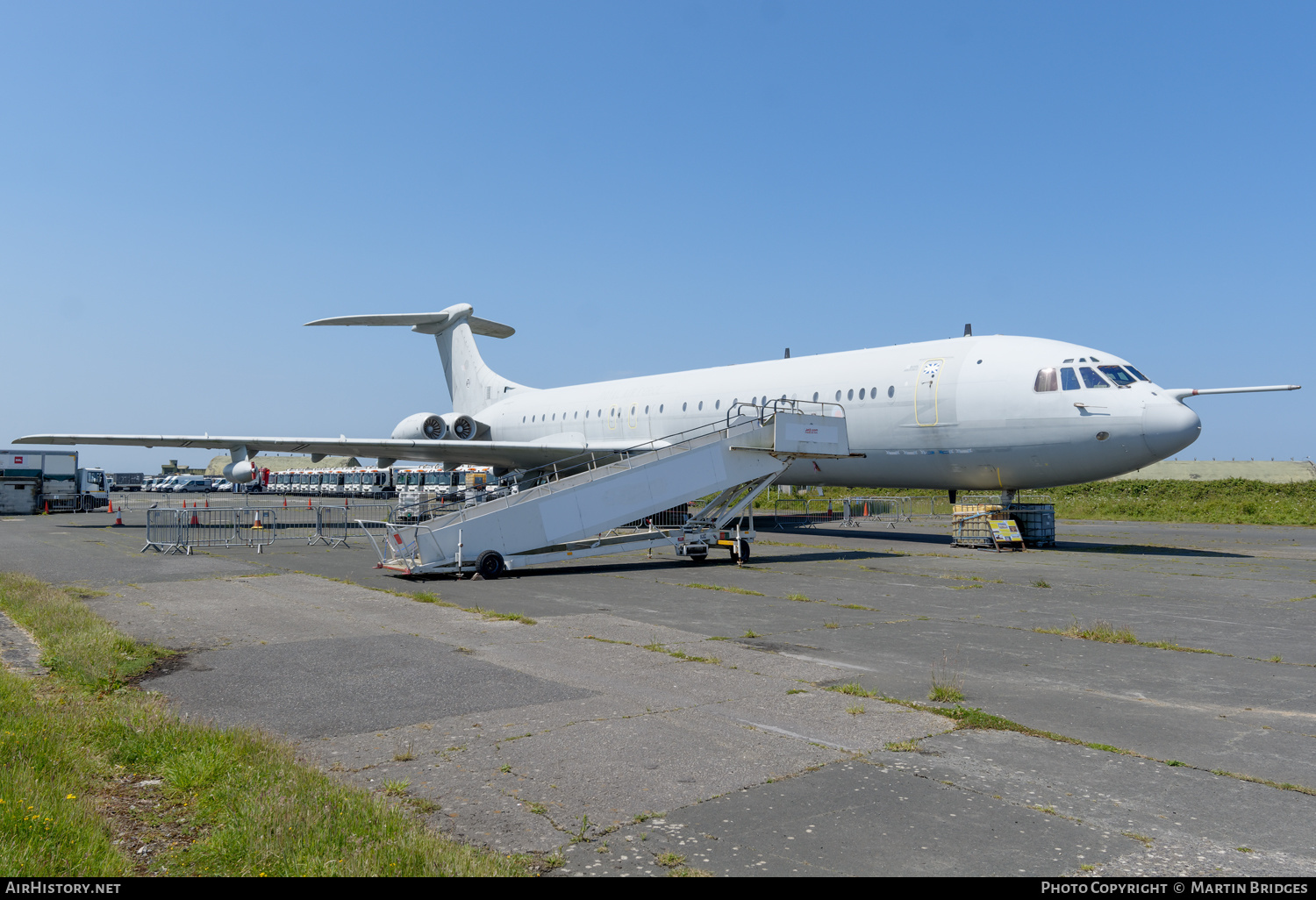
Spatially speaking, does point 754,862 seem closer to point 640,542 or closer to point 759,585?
point 759,585

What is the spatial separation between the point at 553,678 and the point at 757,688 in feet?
6.13

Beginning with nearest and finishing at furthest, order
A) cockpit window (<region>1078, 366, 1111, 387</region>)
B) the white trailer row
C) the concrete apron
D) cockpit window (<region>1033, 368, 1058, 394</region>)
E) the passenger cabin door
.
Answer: the concrete apron → cockpit window (<region>1078, 366, 1111, 387</region>) → cockpit window (<region>1033, 368, 1058, 394</region>) → the passenger cabin door → the white trailer row

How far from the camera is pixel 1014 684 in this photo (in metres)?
7.80

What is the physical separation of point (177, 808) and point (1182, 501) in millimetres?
52951

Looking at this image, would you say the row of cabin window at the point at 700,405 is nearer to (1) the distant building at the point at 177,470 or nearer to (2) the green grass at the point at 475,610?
(2) the green grass at the point at 475,610

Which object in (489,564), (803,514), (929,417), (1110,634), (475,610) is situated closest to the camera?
(1110,634)

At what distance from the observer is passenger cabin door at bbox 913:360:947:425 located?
2111 centimetres

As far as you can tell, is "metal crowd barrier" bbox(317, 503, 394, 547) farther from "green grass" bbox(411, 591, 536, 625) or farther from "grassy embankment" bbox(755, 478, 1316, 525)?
"grassy embankment" bbox(755, 478, 1316, 525)

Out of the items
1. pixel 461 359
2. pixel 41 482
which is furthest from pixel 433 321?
pixel 41 482

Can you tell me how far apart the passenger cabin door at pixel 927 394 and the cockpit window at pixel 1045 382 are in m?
2.23

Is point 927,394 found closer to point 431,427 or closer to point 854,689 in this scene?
point 854,689

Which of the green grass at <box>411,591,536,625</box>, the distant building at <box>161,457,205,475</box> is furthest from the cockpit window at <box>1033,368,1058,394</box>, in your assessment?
the distant building at <box>161,457,205,475</box>

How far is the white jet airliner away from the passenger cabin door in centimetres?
2

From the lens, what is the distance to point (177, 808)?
4.61 meters
